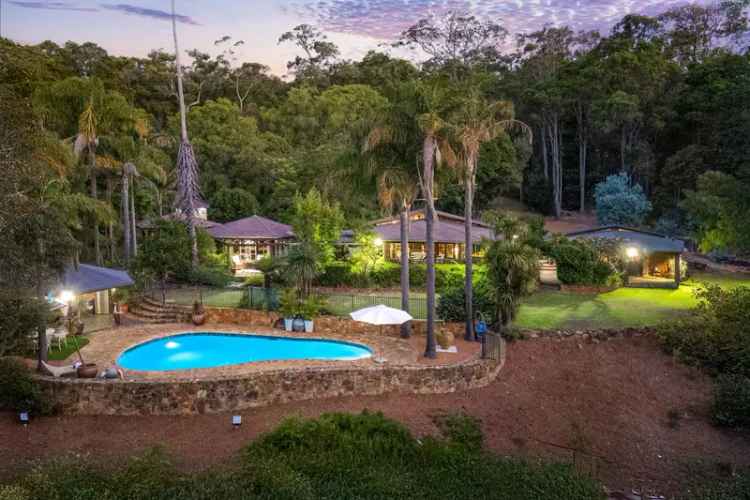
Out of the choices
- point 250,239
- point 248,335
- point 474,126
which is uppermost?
point 474,126

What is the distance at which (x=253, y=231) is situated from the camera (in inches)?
1139

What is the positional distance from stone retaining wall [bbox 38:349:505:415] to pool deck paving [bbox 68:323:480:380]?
0.50m

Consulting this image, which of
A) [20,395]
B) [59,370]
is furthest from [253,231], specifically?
[20,395]

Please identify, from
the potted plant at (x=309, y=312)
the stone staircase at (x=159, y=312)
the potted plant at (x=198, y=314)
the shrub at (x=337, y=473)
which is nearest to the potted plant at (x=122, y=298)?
the stone staircase at (x=159, y=312)

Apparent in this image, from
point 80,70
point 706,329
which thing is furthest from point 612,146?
point 80,70

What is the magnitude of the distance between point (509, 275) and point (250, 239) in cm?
1654

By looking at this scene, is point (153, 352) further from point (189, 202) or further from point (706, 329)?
point (706, 329)

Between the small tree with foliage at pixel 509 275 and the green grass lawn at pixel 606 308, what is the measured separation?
107 cm

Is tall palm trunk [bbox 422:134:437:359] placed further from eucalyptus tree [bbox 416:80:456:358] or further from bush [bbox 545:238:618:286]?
bush [bbox 545:238:618:286]

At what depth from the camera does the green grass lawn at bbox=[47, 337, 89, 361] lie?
14.9m

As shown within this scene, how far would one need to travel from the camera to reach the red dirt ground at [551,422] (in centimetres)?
1137

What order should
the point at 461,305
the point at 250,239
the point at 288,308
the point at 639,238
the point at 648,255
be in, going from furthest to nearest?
the point at 250,239 → the point at 648,255 → the point at 639,238 → the point at 288,308 → the point at 461,305

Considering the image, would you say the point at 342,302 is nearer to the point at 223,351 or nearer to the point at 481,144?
the point at 223,351

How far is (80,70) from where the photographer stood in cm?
4478
